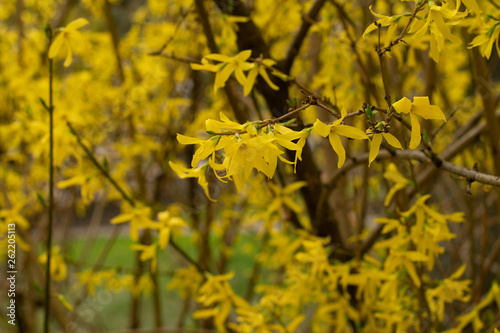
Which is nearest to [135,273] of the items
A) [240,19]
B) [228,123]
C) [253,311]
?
[253,311]

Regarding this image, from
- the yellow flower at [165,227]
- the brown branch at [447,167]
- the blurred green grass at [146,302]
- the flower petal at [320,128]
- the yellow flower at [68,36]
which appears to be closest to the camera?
the flower petal at [320,128]

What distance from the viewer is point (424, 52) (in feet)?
5.00

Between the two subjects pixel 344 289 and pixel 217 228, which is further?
pixel 217 228

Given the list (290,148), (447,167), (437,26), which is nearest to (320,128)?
(290,148)

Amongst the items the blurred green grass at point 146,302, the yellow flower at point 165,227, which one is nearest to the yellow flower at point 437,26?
the yellow flower at point 165,227

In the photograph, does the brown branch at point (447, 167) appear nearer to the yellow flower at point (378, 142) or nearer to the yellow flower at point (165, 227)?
the yellow flower at point (378, 142)

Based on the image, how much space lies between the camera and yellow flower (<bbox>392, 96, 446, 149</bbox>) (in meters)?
0.44

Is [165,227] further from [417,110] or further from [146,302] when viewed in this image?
[146,302]

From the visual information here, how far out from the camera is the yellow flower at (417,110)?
17.2 inches

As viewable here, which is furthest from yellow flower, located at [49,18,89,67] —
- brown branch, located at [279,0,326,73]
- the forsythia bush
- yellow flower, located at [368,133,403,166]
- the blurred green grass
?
the blurred green grass

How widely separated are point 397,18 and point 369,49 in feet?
1.80

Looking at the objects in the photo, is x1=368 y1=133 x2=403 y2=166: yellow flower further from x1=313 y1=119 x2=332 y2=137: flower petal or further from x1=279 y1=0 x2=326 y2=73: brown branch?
x1=279 y1=0 x2=326 y2=73: brown branch

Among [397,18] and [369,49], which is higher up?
[369,49]

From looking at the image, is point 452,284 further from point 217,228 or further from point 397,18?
point 217,228
